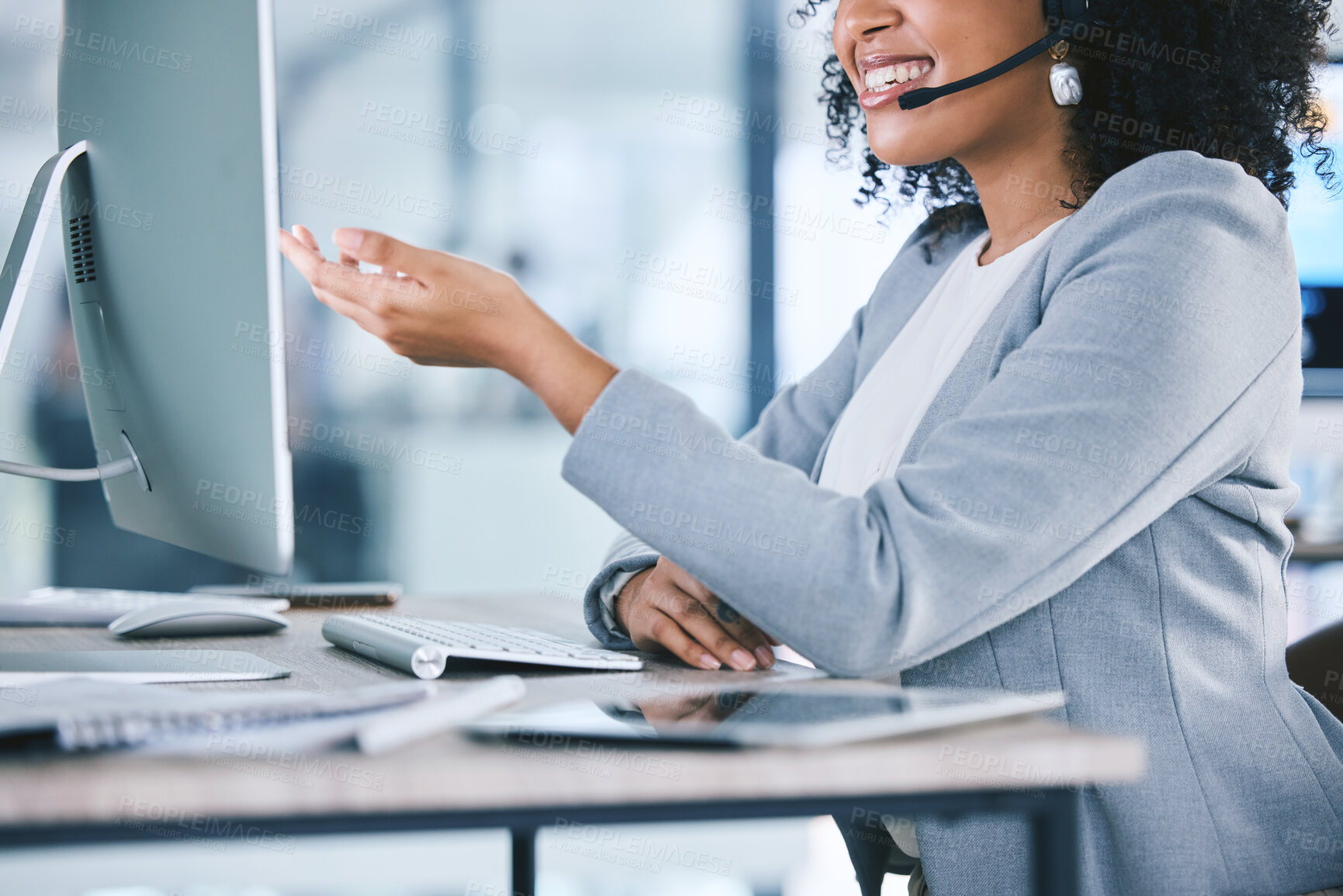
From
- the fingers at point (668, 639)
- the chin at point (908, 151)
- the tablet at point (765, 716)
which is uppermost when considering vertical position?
the chin at point (908, 151)

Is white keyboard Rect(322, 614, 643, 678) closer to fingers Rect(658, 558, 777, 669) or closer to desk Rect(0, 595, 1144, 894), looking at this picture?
fingers Rect(658, 558, 777, 669)

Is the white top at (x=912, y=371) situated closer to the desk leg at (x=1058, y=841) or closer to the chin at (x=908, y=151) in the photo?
the chin at (x=908, y=151)

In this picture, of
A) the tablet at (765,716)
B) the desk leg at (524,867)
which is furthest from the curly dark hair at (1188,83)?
the desk leg at (524,867)

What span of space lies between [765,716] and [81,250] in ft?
2.52

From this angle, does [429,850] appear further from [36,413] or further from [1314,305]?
[1314,305]

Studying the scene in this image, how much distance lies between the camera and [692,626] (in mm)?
853

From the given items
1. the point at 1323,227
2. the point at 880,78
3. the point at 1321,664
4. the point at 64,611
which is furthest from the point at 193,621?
the point at 1323,227

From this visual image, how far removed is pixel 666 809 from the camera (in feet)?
1.53

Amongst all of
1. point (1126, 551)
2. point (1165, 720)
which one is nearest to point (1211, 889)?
point (1165, 720)

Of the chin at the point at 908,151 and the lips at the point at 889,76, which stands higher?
the lips at the point at 889,76

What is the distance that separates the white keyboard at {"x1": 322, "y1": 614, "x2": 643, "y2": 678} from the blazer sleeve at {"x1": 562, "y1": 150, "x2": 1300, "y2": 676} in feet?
0.44

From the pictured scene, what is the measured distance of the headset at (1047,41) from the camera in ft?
3.44

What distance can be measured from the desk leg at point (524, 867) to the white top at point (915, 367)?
0.51 metres

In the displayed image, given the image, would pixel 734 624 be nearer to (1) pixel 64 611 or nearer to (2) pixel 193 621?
(2) pixel 193 621
